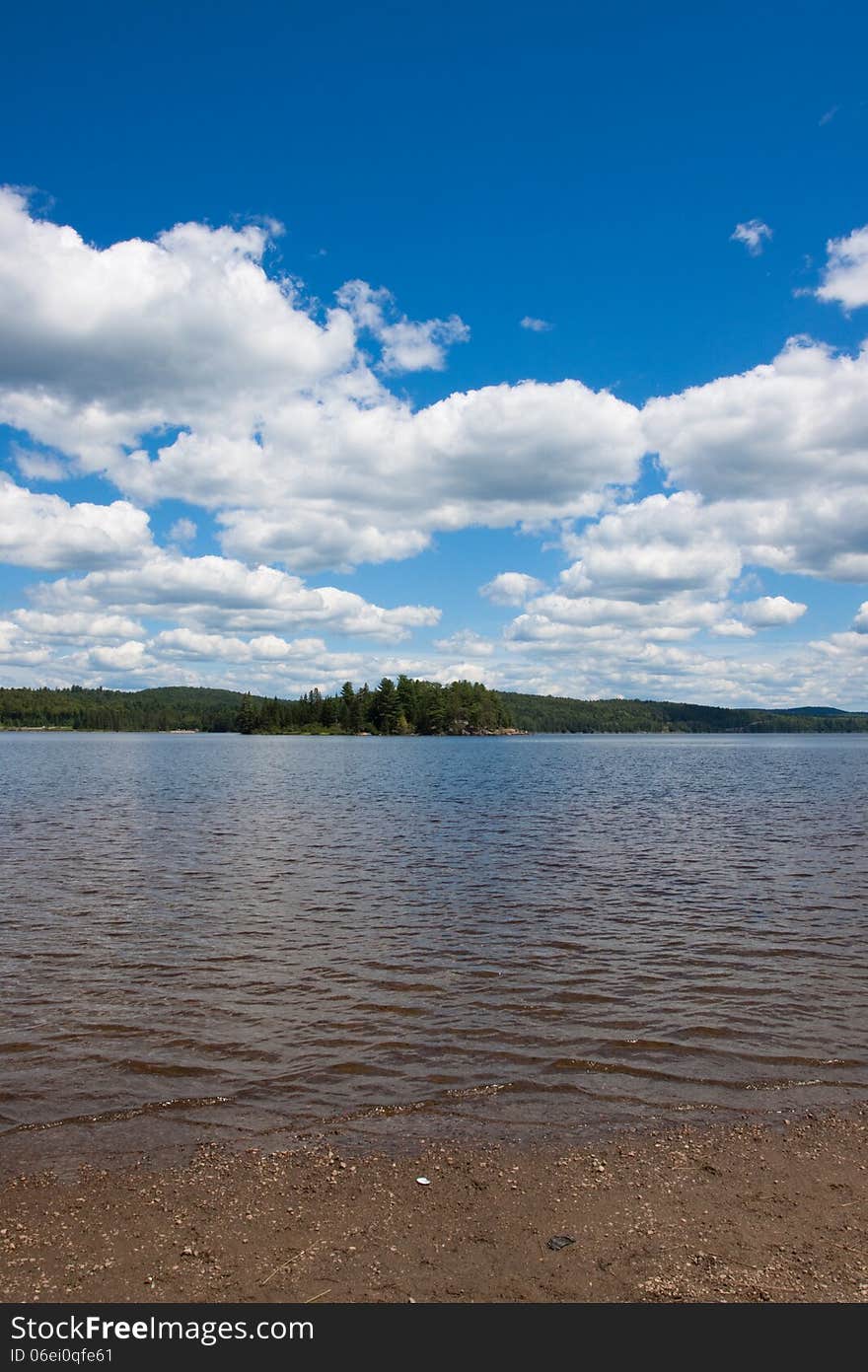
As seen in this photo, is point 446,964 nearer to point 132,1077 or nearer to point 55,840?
point 132,1077

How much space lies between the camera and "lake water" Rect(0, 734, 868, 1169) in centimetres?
1143

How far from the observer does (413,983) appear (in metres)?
17.3

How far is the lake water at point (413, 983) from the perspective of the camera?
37.5ft

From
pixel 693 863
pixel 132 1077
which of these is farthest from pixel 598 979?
pixel 693 863

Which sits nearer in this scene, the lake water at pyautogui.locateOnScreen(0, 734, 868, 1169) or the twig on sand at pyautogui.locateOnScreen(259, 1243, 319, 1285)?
the twig on sand at pyautogui.locateOnScreen(259, 1243, 319, 1285)

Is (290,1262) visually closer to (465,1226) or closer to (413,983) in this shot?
(465,1226)

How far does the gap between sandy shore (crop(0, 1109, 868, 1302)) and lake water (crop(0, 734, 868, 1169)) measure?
92 cm

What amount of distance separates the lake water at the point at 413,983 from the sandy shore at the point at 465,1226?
92 cm

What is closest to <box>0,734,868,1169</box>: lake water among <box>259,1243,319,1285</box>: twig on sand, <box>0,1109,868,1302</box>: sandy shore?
<box>0,1109,868,1302</box>: sandy shore

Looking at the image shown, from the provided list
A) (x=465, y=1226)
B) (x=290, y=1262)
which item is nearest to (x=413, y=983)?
(x=465, y=1226)

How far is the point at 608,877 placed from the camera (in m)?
29.2

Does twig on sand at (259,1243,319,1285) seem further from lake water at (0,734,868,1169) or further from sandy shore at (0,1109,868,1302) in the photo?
lake water at (0,734,868,1169)

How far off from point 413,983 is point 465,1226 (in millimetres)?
9063

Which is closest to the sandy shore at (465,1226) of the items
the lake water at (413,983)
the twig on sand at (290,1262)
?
the twig on sand at (290,1262)
